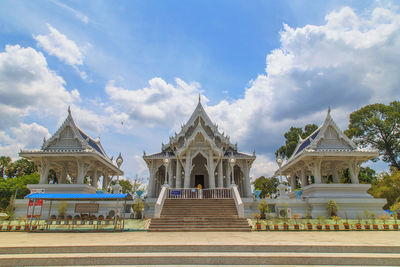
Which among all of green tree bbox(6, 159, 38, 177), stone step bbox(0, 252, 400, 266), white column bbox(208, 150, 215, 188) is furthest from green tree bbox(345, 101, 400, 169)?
green tree bbox(6, 159, 38, 177)

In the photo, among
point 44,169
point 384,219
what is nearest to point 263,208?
point 384,219

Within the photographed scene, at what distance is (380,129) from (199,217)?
33.1 m

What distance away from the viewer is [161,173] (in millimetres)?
25828

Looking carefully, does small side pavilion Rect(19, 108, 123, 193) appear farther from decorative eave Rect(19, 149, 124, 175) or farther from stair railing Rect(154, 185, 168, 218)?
→ stair railing Rect(154, 185, 168, 218)

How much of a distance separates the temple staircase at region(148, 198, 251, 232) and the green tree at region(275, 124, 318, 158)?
25059 mm

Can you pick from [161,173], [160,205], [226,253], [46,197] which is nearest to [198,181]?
[161,173]

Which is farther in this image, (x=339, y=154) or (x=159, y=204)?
(x=339, y=154)

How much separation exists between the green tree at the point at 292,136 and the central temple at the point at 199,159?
52.6 ft

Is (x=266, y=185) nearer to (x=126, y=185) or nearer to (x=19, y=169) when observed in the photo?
(x=126, y=185)

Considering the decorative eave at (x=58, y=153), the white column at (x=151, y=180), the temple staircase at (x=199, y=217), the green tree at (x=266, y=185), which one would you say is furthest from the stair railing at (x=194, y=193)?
the green tree at (x=266, y=185)

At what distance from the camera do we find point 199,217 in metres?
13.3

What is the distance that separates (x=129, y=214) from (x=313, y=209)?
46.8 ft

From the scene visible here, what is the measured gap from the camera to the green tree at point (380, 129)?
32.6m

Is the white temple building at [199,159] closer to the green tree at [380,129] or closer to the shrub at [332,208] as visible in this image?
the shrub at [332,208]
